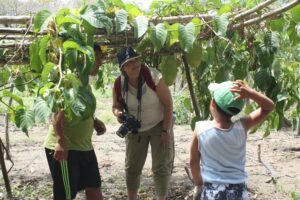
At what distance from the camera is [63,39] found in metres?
2.00

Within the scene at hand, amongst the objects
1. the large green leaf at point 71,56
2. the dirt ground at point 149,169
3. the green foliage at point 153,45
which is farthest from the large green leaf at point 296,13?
the dirt ground at point 149,169

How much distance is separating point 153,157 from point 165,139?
0.17 m

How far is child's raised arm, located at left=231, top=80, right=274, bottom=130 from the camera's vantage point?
2055 millimetres

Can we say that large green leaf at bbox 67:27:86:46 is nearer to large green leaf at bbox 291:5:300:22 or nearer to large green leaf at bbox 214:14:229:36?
large green leaf at bbox 214:14:229:36

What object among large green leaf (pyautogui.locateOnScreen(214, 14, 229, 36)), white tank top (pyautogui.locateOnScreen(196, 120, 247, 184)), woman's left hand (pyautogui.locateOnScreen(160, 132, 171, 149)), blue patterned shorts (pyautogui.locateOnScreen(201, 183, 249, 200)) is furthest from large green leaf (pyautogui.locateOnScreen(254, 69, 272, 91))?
woman's left hand (pyautogui.locateOnScreen(160, 132, 171, 149))

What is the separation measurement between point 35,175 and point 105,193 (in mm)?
1116

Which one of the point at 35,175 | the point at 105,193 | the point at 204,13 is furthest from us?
the point at 35,175

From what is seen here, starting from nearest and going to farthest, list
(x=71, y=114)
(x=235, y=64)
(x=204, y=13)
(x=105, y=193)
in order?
(x=71, y=114) → (x=204, y=13) → (x=235, y=64) → (x=105, y=193)

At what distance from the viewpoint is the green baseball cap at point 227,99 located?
6.75 ft

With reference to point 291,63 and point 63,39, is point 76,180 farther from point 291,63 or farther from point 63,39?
point 291,63

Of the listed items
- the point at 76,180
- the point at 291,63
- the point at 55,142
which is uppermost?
the point at 291,63

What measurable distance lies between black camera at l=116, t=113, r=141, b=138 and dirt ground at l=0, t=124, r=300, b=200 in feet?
2.93

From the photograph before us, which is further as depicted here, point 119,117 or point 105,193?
point 105,193

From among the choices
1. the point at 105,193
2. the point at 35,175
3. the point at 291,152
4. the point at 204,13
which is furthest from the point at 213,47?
the point at 291,152
